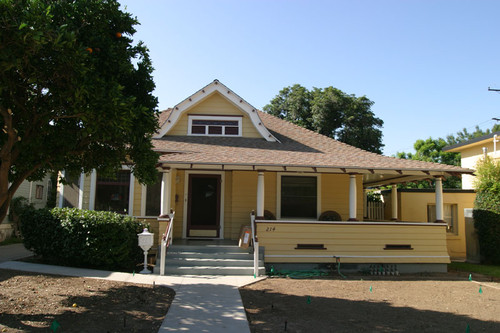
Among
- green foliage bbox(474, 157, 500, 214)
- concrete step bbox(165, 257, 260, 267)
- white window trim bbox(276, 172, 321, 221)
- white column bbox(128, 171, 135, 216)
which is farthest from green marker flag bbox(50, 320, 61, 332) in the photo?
green foliage bbox(474, 157, 500, 214)

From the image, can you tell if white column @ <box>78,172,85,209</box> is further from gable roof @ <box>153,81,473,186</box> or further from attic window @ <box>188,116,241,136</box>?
attic window @ <box>188,116,241,136</box>

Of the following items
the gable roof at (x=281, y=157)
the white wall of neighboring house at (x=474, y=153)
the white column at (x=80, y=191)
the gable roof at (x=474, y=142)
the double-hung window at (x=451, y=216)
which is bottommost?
the double-hung window at (x=451, y=216)

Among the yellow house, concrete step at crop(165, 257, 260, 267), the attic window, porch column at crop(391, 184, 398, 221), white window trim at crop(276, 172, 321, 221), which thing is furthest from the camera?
porch column at crop(391, 184, 398, 221)

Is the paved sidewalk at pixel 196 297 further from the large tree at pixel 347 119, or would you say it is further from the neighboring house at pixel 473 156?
the large tree at pixel 347 119

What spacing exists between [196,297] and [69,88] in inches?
175

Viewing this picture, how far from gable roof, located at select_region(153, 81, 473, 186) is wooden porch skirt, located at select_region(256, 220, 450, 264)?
1.63 meters

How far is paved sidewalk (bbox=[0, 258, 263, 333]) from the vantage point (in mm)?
5621

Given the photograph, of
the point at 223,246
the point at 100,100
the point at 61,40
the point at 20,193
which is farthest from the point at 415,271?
the point at 20,193

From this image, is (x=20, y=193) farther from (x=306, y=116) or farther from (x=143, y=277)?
(x=306, y=116)

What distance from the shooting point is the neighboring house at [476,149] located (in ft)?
55.1

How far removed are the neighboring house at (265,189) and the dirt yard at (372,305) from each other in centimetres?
134

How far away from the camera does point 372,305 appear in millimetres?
7266

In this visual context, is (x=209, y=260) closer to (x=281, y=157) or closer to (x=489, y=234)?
(x=281, y=157)

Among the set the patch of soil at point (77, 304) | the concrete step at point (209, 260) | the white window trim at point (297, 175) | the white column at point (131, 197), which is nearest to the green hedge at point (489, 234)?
the white window trim at point (297, 175)
